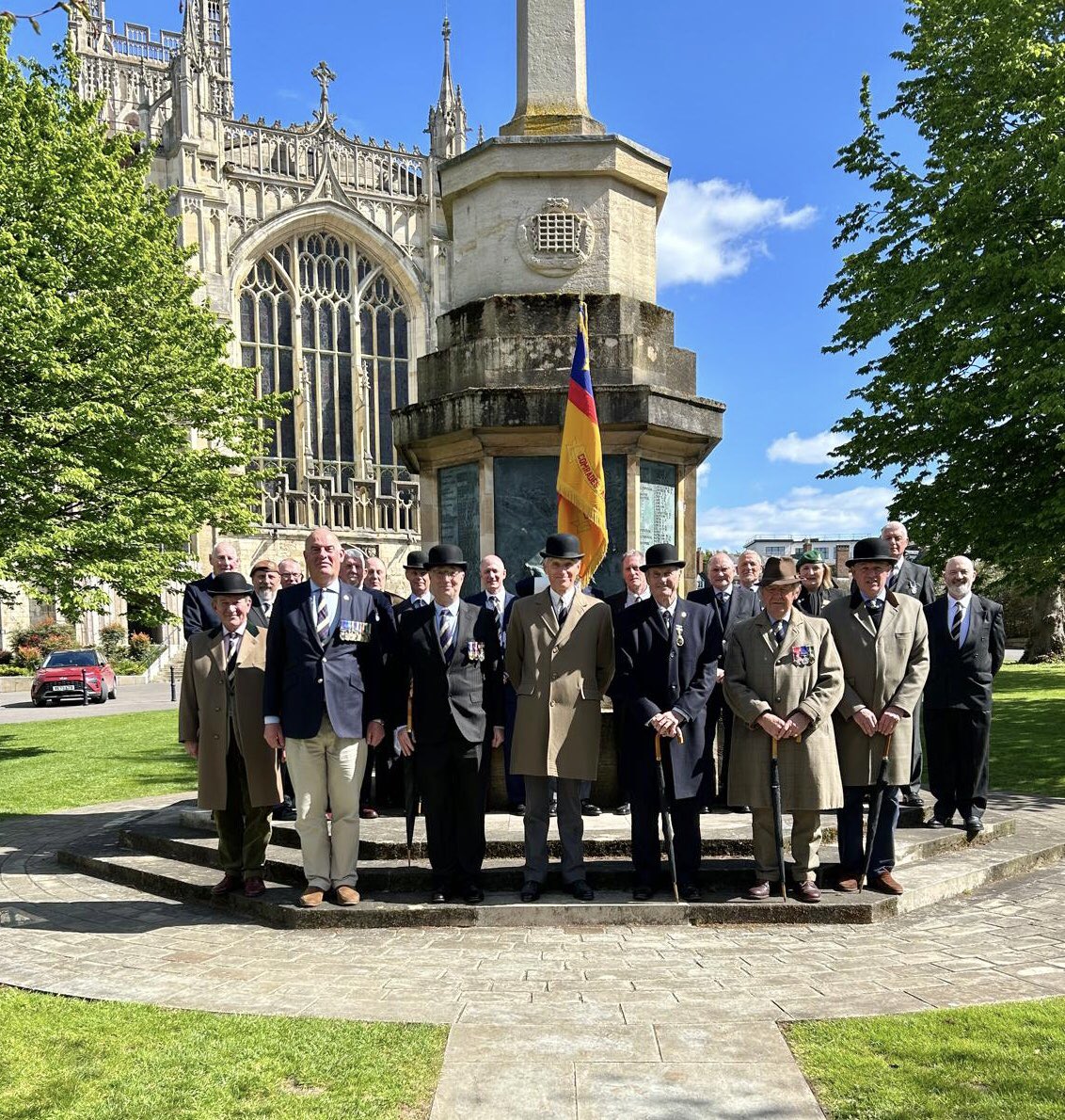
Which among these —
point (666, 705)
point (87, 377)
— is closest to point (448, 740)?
point (666, 705)

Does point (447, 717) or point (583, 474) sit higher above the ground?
point (583, 474)

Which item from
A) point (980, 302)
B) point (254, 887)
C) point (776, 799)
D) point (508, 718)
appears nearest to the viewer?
point (776, 799)

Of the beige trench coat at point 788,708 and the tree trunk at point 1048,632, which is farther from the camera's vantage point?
the tree trunk at point 1048,632

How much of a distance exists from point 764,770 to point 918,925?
4.13 ft

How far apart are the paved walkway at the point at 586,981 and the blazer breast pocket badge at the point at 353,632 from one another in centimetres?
178

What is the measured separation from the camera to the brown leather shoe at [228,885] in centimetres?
630

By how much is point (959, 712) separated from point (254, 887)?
559 centimetres

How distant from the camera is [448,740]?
5.92 m

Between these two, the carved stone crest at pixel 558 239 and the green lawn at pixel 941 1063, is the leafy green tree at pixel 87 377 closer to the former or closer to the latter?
the carved stone crest at pixel 558 239

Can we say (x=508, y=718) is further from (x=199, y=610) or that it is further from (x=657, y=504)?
(x=199, y=610)

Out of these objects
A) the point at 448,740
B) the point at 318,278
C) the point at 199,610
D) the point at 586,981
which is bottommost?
the point at 586,981

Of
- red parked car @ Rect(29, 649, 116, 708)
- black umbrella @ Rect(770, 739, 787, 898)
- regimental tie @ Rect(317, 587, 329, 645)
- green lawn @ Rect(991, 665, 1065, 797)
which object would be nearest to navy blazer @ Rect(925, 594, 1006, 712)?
black umbrella @ Rect(770, 739, 787, 898)

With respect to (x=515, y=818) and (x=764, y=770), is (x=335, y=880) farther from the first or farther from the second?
(x=764, y=770)

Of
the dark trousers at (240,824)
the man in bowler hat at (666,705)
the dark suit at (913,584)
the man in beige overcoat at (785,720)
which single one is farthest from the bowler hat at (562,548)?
the dark suit at (913,584)
